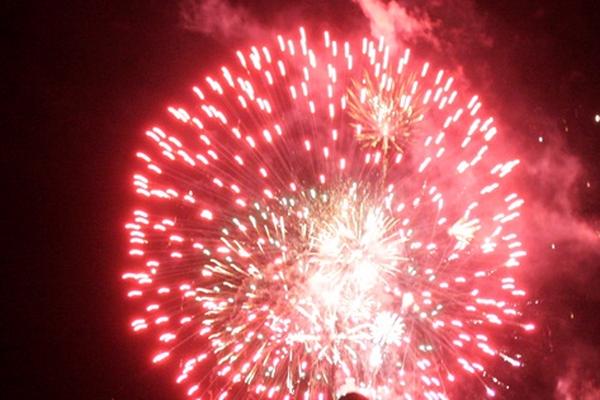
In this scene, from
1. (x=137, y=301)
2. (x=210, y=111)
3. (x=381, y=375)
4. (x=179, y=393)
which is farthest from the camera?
(x=179, y=393)

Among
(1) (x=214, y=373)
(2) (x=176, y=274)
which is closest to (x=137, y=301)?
(1) (x=214, y=373)

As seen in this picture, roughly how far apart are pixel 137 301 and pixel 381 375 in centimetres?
775

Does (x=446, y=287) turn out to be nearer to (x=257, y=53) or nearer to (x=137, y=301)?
(x=257, y=53)

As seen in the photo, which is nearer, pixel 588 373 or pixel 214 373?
pixel 214 373

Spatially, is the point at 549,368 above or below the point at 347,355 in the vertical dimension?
above

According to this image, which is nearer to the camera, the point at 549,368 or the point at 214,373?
the point at 214,373

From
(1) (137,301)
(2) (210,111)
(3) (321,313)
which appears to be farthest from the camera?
(1) (137,301)

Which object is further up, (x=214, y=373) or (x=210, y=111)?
(x=210, y=111)

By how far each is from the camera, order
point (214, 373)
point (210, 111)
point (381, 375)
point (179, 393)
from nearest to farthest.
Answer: point (210, 111)
point (381, 375)
point (214, 373)
point (179, 393)

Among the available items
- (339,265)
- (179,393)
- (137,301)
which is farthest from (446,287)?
(179,393)

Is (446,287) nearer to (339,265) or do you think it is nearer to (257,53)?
(339,265)

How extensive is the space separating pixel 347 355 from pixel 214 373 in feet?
16.5

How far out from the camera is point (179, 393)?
15.3 meters

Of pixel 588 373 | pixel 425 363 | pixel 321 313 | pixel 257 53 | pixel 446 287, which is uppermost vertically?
pixel 257 53
